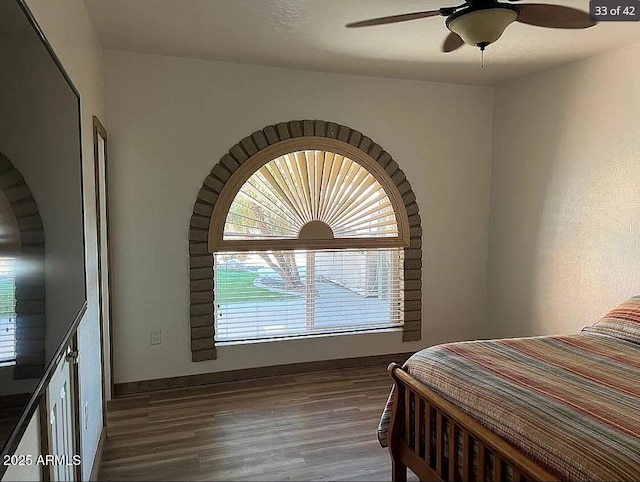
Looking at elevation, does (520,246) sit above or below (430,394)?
above

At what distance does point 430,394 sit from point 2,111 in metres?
2.00

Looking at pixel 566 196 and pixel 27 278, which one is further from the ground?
pixel 566 196

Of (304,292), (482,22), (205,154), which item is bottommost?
(304,292)

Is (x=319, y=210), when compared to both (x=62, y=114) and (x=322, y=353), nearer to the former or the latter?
(x=322, y=353)

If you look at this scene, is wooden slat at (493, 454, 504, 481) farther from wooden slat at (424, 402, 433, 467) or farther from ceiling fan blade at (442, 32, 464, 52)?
ceiling fan blade at (442, 32, 464, 52)

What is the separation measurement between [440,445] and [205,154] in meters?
2.74

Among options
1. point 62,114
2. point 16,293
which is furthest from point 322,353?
point 16,293

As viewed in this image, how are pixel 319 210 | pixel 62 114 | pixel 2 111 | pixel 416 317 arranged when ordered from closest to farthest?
1. pixel 2 111
2. pixel 62 114
3. pixel 319 210
4. pixel 416 317

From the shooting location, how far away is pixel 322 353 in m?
4.41

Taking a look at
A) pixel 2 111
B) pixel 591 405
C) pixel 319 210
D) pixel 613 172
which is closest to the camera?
pixel 2 111

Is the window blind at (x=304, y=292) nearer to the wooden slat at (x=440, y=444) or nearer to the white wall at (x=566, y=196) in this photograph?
the white wall at (x=566, y=196)

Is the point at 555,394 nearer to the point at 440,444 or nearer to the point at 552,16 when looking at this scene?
the point at 440,444

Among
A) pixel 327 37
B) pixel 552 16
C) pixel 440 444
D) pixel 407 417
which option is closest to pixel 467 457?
pixel 440 444

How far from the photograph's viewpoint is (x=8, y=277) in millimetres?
1030
